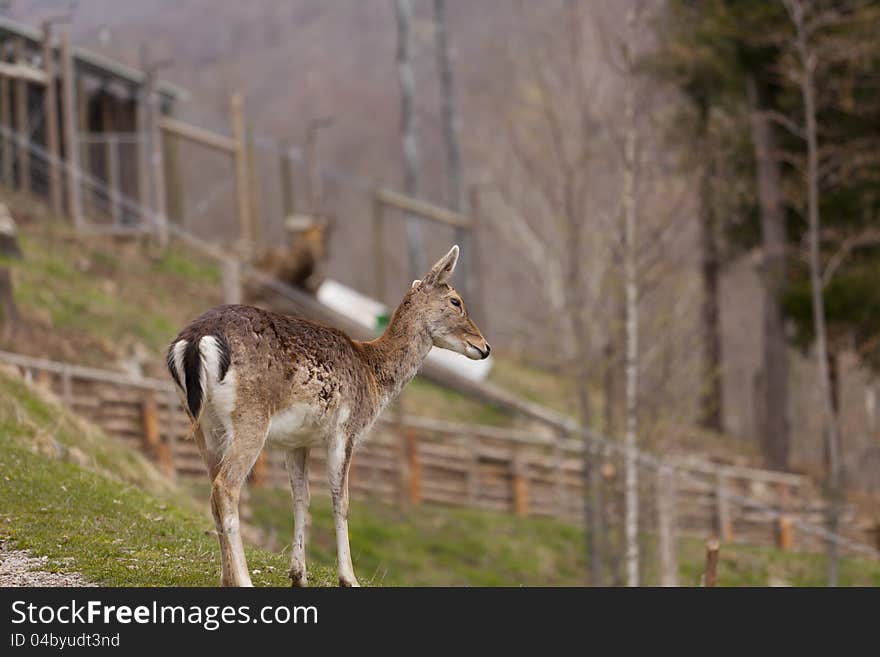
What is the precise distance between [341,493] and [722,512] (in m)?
17.7

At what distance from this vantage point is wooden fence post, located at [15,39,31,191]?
88.2ft

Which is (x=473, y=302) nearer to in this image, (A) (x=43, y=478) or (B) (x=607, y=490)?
(B) (x=607, y=490)

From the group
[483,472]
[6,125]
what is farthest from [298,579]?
[6,125]

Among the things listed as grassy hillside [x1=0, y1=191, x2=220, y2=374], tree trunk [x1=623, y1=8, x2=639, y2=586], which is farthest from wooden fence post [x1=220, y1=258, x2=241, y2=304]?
tree trunk [x1=623, y1=8, x2=639, y2=586]

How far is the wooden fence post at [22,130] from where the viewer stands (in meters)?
26.9

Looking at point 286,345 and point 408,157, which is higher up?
point 408,157

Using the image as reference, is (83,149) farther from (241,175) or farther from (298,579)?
(298,579)

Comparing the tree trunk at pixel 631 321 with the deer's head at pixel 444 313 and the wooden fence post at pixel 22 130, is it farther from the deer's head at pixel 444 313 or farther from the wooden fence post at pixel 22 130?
the wooden fence post at pixel 22 130

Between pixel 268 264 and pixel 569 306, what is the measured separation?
799 centimetres

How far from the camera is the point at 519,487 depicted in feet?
79.2

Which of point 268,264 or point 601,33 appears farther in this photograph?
point 268,264

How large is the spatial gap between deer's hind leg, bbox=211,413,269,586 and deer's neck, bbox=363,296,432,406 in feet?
4.56

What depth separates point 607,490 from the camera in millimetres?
22578
